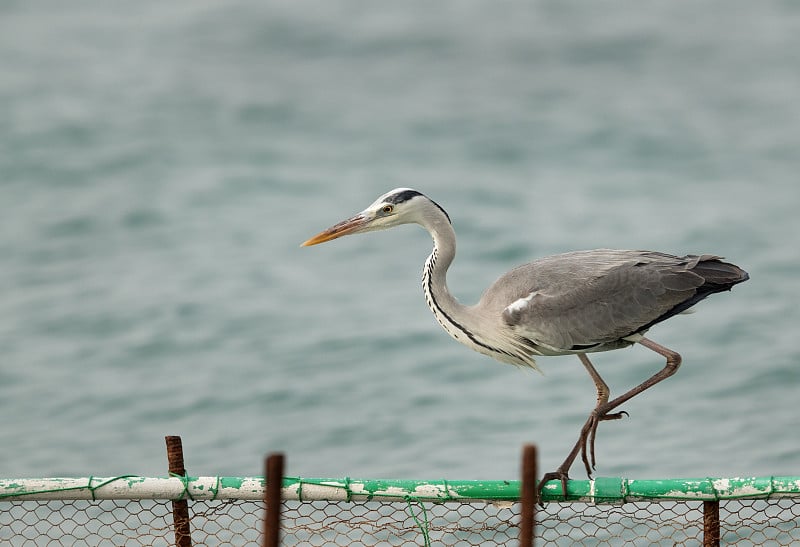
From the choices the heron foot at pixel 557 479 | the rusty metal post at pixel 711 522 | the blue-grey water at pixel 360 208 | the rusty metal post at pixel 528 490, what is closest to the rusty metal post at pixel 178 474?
the heron foot at pixel 557 479

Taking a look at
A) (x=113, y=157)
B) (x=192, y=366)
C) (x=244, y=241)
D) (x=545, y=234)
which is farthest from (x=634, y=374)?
(x=113, y=157)

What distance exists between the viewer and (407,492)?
4832mm

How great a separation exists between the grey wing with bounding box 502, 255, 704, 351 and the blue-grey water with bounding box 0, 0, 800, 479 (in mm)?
3598

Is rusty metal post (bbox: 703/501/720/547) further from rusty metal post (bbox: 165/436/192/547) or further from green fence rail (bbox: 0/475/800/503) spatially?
rusty metal post (bbox: 165/436/192/547)

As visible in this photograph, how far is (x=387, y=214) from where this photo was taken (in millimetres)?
6508

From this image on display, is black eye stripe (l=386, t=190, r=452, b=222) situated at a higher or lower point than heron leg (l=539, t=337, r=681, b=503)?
higher

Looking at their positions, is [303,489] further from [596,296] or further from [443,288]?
[596,296]

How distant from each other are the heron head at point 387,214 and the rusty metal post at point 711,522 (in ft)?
7.58

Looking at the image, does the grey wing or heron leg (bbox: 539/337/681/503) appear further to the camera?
the grey wing

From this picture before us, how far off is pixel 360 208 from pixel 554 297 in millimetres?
9592

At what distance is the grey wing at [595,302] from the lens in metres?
6.37

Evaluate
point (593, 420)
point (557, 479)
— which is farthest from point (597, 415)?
point (557, 479)

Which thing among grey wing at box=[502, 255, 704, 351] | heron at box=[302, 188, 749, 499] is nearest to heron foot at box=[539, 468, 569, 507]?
heron at box=[302, 188, 749, 499]

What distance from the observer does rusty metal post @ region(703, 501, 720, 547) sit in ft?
16.0
